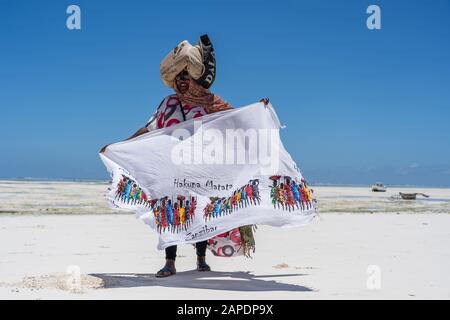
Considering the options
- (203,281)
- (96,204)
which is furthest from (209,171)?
(96,204)

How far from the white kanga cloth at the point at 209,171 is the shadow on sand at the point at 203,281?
419 millimetres

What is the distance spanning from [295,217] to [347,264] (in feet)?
6.17

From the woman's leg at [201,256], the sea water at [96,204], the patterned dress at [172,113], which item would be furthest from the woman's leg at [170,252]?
the sea water at [96,204]

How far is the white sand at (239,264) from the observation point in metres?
5.18

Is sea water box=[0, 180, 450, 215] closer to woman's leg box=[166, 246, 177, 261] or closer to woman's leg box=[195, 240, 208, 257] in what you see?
woman's leg box=[195, 240, 208, 257]

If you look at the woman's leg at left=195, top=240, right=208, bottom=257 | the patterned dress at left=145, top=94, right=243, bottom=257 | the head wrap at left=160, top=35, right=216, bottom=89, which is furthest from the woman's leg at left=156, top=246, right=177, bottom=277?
the head wrap at left=160, top=35, right=216, bottom=89

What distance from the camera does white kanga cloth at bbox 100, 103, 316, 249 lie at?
574 cm

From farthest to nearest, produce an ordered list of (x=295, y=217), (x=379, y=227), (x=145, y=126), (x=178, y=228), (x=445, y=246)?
(x=379, y=227) → (x=445, y=246) → (x=145, y=126) → (x=178, y=228) → (x=295, y=217)

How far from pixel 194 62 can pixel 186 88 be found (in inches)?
13.0

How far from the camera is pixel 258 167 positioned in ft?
19.4

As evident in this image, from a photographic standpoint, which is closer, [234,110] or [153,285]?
[153,285]

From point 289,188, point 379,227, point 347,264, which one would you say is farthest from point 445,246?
point 289,188

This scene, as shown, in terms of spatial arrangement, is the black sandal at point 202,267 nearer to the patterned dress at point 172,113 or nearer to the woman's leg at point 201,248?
the woman's leg at point 201,248
